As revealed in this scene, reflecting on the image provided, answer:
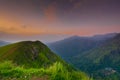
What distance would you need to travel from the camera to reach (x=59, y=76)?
11.3 meters

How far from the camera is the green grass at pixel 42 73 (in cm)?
1142

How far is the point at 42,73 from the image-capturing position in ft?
43.0

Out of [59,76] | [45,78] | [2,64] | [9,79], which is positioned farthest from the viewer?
[2,64]

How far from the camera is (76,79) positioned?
1152 centimetres

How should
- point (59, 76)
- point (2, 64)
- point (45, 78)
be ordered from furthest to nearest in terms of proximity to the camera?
point (2, 64) < point (45, 78) < point (59, 76)

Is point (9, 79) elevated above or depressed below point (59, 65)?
below

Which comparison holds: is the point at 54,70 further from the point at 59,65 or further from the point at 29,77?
the point at 29,77

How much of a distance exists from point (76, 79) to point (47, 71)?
1879 mm

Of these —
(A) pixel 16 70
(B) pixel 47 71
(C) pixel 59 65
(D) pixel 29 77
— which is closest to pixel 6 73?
(A) pixel 16 70

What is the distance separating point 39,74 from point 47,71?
1.88 ft

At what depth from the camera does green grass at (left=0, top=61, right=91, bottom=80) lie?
11.4 m

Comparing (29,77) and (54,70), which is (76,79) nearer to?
(54,70)

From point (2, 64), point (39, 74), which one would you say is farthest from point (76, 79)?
point (2, 64)

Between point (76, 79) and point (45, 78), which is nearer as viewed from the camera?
point (76, 79)
